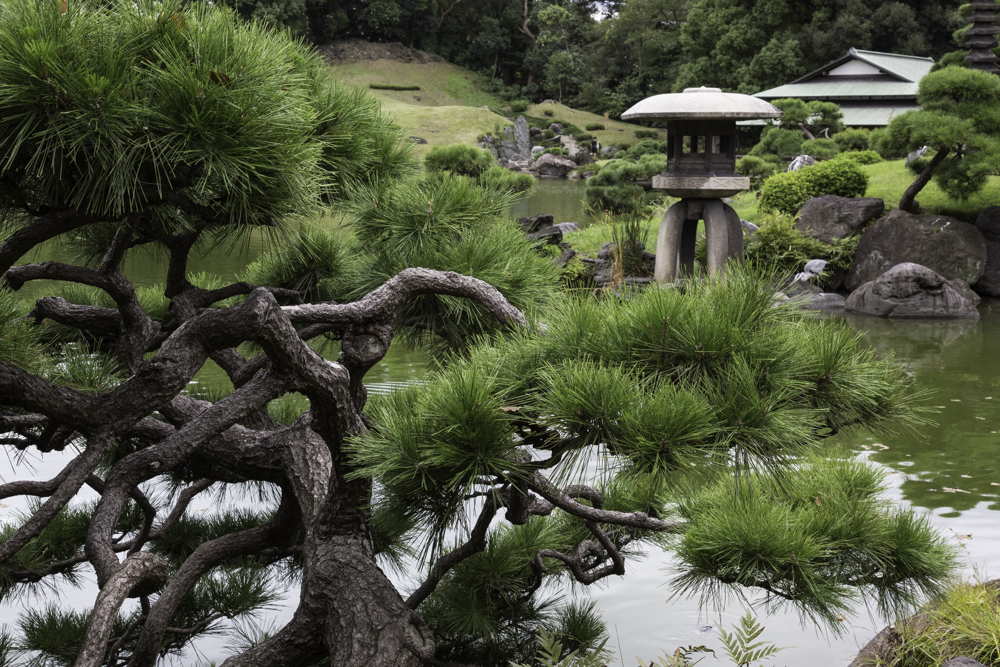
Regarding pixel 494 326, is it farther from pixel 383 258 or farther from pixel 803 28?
pixel 803 28

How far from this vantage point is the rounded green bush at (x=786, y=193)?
1009cm

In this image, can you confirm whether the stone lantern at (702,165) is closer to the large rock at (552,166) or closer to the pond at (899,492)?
the pond at (899,492)

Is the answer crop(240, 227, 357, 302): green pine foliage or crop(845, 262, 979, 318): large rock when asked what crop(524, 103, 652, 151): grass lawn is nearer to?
crop(845, 262, 979, 318): large rock

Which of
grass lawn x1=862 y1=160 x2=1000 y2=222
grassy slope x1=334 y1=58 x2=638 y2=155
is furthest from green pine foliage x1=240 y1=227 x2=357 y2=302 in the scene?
grassy slope x1=334 y1=58 x2=638 y2=155

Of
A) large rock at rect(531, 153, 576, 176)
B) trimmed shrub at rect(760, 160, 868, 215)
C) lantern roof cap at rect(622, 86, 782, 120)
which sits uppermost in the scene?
lantern roof cap at rect(622, 86, 782, 120)

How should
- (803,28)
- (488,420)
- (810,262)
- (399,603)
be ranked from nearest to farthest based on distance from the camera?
1. (488,420)
2. (399,603)
3. (810,262)
4. (803,28)

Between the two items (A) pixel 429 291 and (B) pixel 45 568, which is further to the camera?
(B) pixel 45 568


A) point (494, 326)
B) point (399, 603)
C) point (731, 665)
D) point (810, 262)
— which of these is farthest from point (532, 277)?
point (810, 262)

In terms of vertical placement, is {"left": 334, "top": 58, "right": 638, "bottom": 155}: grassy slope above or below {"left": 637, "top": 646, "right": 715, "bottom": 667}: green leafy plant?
above

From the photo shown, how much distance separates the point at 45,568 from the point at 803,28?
78.0ft

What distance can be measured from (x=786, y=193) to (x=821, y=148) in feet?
13.3

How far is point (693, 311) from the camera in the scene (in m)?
1.38

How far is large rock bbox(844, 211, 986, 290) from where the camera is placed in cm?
846

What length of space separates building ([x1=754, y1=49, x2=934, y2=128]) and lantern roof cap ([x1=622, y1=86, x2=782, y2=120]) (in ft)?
42.4
